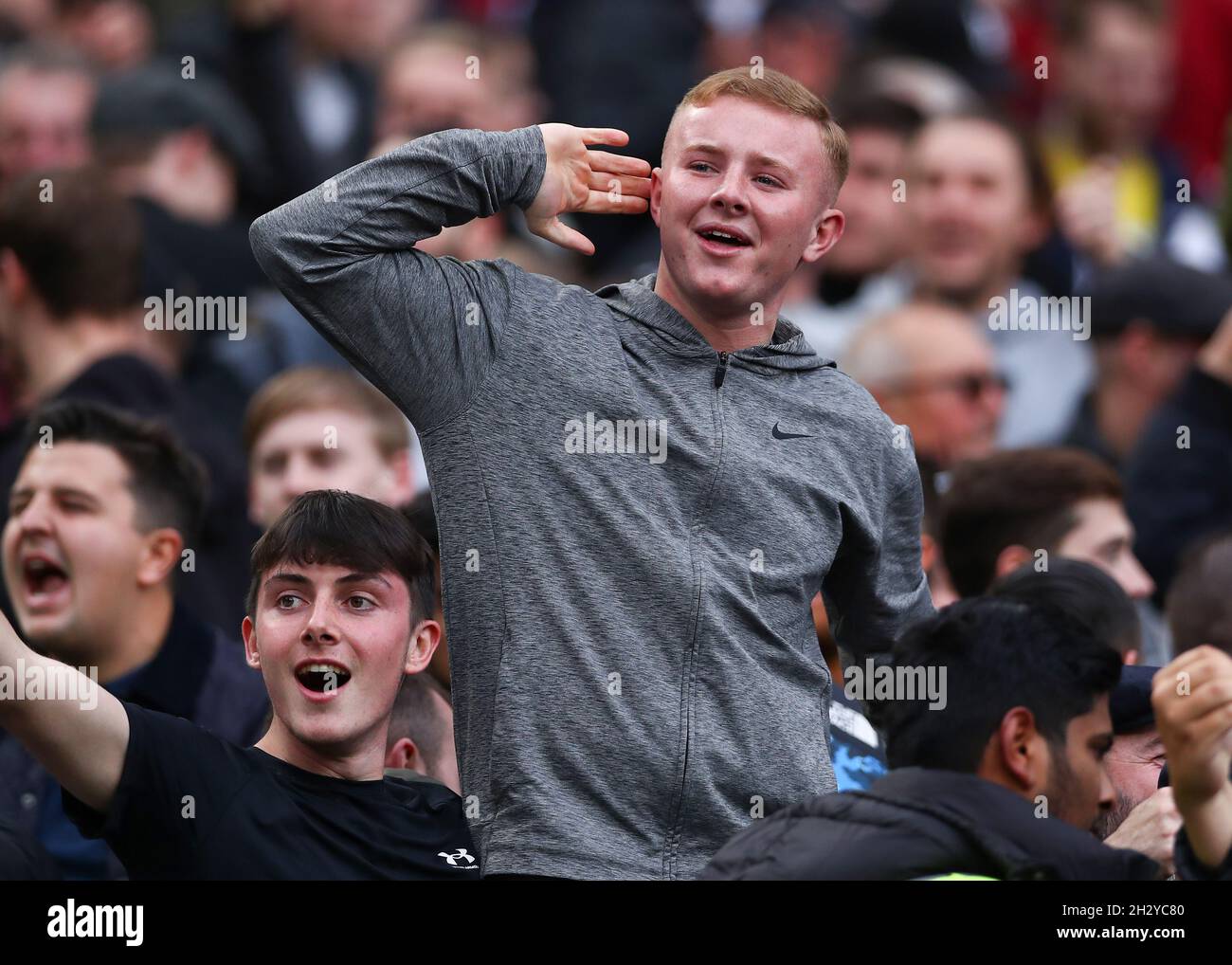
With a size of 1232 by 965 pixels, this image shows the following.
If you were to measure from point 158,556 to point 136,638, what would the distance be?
0.74ft

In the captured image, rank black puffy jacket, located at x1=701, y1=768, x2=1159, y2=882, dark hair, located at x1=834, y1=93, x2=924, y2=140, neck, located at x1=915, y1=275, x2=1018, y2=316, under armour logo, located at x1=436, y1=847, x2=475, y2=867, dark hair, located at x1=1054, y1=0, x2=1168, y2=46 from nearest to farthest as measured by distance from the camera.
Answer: black puffy jacket, located at x1=701, y1=768, x2=1159, y2=882 < under armour logo, located at x1=436, y1=847, x2=475, y2=867 < neck, located at x1=915, y1=275, x2=1018, y2=316 < dark hair, located at x1=834, y1=93, x2=924, y2=140 < dark hair, located at x1=1054, y1=0, x2=1168, y2=46

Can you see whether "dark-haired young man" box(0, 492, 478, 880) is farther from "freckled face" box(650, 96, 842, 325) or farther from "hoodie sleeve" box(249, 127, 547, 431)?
"freckled face" box(650, 96, 842, 325)

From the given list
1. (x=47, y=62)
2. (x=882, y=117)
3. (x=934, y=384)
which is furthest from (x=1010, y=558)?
(x=47, y=62)

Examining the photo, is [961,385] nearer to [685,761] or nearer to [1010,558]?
[1010,558]

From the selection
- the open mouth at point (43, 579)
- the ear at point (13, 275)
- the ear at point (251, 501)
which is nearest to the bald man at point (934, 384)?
the ear at point (251, 501)

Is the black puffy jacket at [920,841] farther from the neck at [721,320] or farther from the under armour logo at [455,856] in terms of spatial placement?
the neck at [721,320]

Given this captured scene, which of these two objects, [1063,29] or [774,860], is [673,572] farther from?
[1063,29]

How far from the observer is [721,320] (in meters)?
3.96

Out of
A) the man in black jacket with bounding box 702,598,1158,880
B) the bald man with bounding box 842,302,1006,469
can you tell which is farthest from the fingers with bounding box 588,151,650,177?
the bald man with bounding box 842,302,1006,469

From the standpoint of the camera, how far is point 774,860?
11.0ft

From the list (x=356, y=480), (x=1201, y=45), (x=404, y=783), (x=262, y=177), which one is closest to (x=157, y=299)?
(x=356, y=480)

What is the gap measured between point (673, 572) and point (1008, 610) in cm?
55

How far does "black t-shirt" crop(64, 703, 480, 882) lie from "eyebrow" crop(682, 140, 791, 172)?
125 cm

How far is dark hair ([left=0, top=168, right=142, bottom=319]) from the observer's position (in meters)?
6.58
